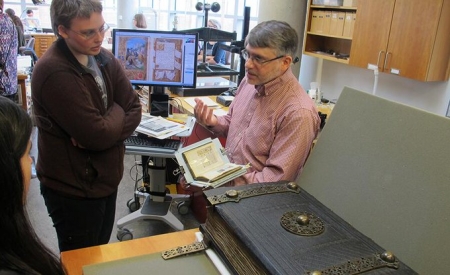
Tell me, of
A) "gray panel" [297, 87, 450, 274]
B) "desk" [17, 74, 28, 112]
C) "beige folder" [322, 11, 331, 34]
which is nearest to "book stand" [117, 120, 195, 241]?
"gray panel" [297, 87, 450, 274]

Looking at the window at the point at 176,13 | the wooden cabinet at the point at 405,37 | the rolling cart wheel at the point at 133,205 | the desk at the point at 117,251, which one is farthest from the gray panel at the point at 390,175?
the window at the point at 176,13

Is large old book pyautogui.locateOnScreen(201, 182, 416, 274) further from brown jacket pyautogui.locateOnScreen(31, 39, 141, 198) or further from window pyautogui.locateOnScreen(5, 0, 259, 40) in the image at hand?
window pyautogui.locateOnScreen(5, 0, 259, 40)

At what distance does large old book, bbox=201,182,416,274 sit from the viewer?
2.40 ft

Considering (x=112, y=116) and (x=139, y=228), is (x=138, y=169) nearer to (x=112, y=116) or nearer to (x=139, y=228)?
(x=139, y=228)

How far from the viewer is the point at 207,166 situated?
1.34 m

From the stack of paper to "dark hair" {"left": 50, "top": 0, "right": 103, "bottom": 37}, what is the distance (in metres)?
0.88

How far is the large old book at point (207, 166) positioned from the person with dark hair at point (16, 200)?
541mm

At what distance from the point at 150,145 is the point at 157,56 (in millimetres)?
594

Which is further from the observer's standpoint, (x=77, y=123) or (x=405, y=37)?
(x=405, y=37)

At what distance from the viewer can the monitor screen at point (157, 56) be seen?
2.43 meters

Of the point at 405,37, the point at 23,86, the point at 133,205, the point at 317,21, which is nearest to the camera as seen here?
the point at 405,37

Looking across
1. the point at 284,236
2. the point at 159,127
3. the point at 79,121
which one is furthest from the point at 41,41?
the point at 284,236

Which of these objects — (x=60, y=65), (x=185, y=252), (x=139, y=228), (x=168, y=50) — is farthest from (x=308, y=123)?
(x=139, y=228)

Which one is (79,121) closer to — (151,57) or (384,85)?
(151,57)
